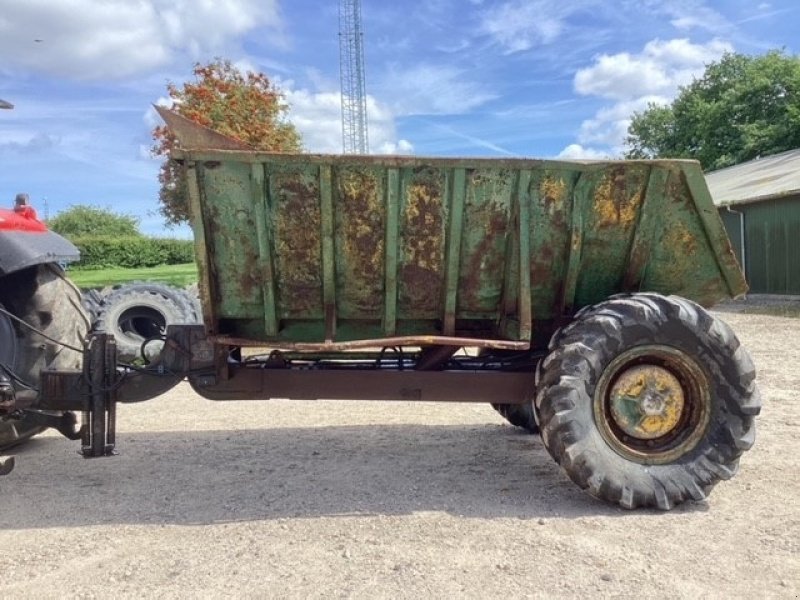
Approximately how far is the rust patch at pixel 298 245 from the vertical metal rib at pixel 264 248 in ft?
0.25

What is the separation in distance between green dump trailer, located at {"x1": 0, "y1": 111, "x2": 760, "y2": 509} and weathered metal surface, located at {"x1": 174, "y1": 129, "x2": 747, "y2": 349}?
1 cm

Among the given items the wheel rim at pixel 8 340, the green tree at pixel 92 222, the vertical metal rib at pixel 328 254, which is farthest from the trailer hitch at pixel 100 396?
the green tree at pixel 92 222

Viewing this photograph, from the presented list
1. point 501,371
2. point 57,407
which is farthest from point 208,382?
point 501,371

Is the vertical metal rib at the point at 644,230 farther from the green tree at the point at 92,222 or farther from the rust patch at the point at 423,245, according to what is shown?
the green tree at the point at 92,222

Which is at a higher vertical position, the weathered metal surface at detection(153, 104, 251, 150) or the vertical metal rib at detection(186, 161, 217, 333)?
the weathered metal surface at detection(153, 104, 251, 150)

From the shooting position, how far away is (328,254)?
185 inches

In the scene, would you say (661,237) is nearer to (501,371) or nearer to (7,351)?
(501,371)

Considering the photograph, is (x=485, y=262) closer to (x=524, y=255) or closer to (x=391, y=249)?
(x=524, y=255)

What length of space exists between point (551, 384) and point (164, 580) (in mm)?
2452

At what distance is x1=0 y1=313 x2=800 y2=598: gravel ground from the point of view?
366 cm

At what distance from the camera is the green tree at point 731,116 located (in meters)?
38.1

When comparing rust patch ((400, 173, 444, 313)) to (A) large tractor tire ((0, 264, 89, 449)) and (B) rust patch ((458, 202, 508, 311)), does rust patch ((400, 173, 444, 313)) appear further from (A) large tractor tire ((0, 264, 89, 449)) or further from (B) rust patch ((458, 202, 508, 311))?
(A) large tractor tire ((0, 264, 89, 449))

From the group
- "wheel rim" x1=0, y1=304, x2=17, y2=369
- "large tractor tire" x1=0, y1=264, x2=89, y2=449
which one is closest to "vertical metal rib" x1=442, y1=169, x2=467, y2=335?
"large tractor tire" x1=0, y1=264, x2=89, y2=449

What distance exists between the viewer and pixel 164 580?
371 centimetres
